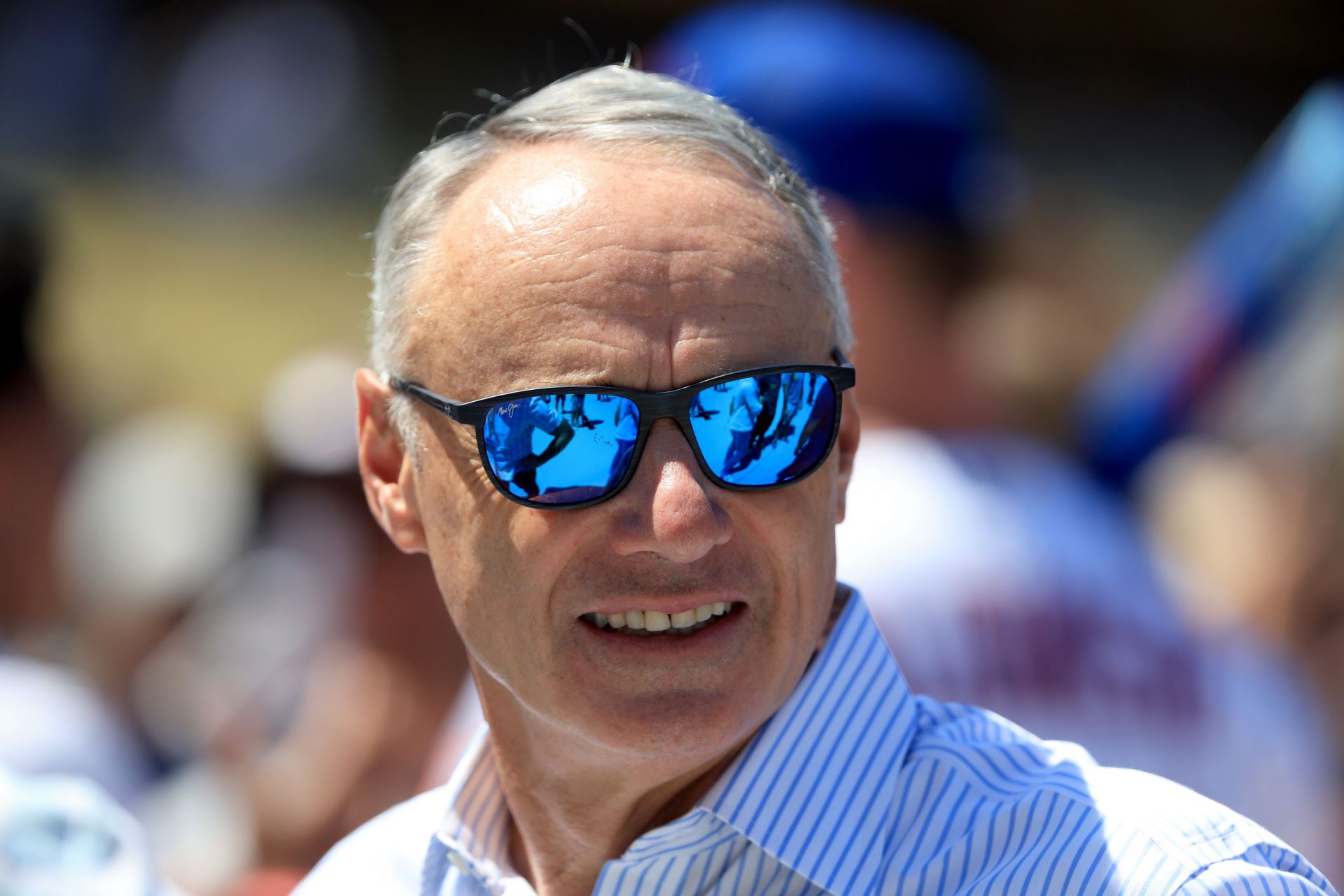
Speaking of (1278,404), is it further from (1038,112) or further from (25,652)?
(1038,112)

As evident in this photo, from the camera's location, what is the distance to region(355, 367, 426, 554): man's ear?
1935 millimetres

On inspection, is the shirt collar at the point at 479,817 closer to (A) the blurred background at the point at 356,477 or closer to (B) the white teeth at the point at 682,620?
(B) the white teeth at the point at 682,620

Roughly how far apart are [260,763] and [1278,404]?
3.62 meters

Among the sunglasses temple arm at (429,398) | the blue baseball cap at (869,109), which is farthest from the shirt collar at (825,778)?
the blue baseball cap at (869,109)

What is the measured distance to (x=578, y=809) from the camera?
179 centimetres

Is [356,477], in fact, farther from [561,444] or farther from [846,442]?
[561,444]

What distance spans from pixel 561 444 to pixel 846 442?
0.45m

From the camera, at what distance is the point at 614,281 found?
165 centimetres

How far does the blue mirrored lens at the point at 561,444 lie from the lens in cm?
162

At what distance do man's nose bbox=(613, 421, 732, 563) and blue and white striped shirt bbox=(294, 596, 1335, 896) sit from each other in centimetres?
28

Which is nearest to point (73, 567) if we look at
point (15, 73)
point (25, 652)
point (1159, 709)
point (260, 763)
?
point (25, 652)

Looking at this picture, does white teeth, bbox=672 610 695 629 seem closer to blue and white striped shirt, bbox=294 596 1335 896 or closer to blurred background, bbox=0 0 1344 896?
blue and white striped shirt, bbox=294 596 1335 896

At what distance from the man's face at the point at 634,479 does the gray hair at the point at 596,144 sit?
4 centimetres

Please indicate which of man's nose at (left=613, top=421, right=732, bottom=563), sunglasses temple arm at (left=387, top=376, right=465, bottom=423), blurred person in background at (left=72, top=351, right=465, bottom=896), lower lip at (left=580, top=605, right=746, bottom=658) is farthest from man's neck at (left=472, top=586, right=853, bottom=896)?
blurred person in background at (left=72, top=351, right=465, bottom=896)
